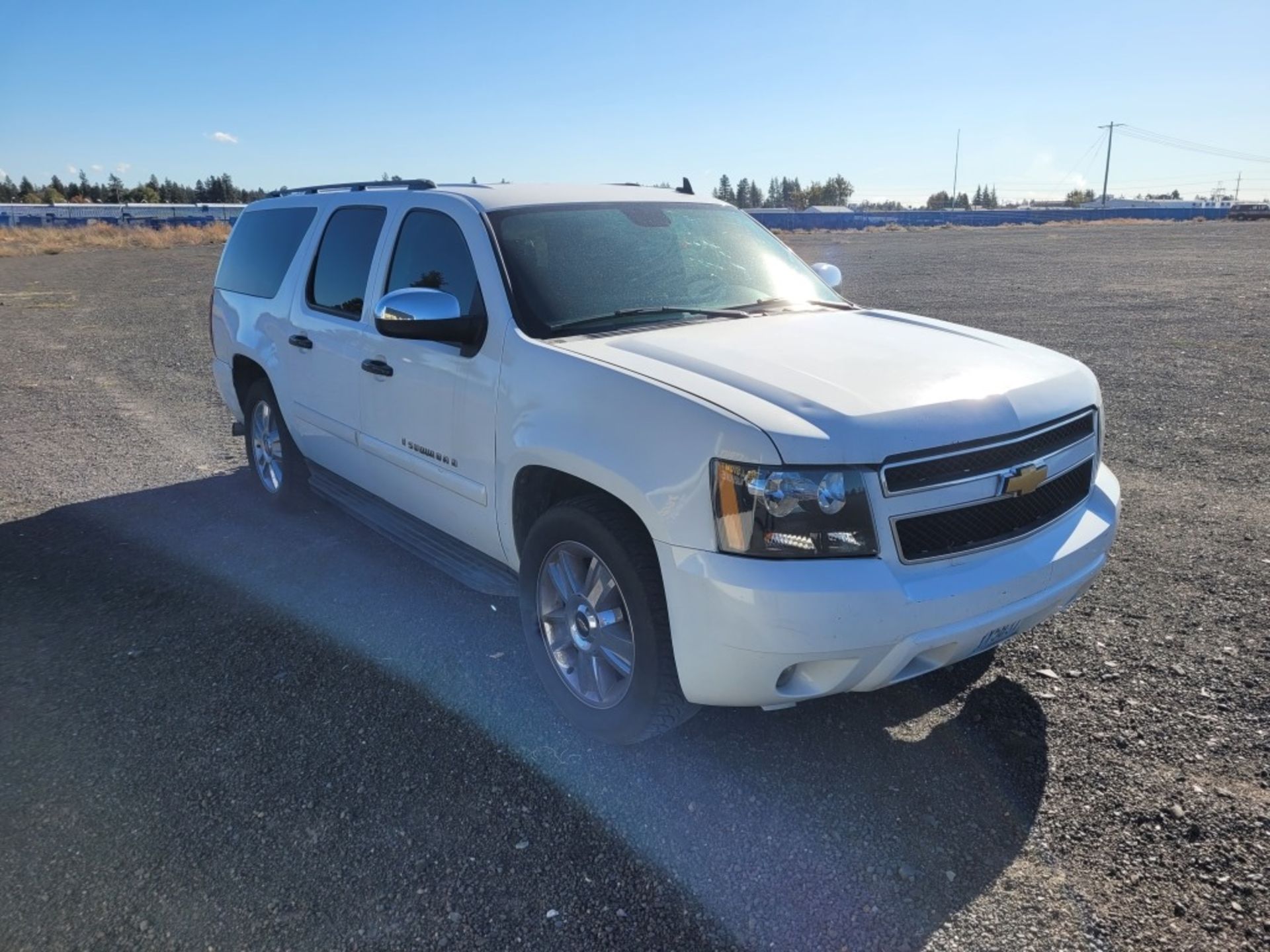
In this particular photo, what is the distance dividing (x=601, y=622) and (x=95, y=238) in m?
55.1

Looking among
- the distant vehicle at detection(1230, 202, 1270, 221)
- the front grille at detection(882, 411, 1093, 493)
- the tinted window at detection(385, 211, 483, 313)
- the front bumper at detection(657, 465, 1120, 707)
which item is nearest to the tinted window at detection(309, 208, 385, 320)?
the tinted window at detection(385, 211, 483, 313)

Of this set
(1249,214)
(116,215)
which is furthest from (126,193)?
(1249,214)

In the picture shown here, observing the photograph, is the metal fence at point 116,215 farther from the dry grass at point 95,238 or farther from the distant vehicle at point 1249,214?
the distant vehicle at point 1249,214

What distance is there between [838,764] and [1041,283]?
63.7 ft

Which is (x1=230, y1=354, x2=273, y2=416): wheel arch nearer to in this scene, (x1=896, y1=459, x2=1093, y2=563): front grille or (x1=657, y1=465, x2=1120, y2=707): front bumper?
(x1=657, y1=465, x2=1120, y2=707): front bumper

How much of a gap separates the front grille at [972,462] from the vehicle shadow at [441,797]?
1.05 metres

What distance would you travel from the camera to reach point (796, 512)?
2611 millimetres

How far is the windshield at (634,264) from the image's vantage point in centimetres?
370

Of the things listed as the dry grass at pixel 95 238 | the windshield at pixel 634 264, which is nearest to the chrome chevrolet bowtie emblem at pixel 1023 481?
the windshield at pixel 634 264

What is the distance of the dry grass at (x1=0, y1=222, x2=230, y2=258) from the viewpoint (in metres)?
43.6

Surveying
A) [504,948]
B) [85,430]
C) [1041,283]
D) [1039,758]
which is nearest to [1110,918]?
[1039,758]

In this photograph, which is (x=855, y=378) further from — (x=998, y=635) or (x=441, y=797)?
(x=441, y=797)

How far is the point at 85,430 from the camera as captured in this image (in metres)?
8.33

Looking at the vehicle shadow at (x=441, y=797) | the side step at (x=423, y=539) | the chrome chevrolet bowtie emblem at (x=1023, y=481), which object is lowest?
the vehicle shadow at (x=441, y=797)
